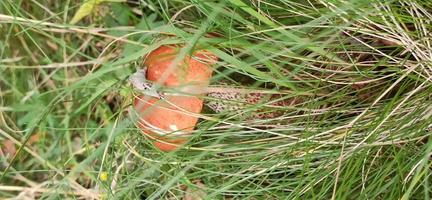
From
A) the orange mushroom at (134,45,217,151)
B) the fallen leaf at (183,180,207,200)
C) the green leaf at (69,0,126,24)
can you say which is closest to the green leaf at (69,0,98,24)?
the green leaf at (69,0,126,24)

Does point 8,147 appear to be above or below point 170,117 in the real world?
below

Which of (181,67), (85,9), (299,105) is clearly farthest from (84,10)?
(299,105)

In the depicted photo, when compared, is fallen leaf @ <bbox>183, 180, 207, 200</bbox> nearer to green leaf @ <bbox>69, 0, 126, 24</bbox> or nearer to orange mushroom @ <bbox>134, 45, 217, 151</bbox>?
orange mushroom @ <bbox>134, 45, 217, 151</bbox>

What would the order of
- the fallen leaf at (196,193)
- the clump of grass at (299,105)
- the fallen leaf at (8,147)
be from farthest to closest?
the fallen leaf at (8,147) < the fallen leaf at (196,193) < the clump of grass at (299,105)


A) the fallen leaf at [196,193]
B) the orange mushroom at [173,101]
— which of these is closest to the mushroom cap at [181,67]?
the orange mushroom at [173,101]

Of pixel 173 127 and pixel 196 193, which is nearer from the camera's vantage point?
pixel 173 127

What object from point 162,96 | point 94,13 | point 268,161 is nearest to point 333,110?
point 268,161

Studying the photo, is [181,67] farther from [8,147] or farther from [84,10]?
[8,147]

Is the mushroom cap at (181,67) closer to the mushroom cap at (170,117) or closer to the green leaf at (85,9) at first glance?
the mushroom cap at (170,117)
